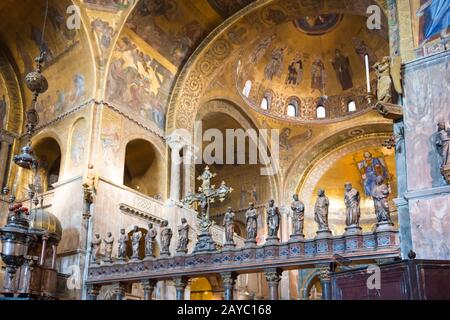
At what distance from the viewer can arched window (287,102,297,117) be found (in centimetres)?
2347

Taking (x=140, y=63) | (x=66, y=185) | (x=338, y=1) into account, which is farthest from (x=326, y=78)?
(x=66, y=185)

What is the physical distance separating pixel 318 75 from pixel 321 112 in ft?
5.61

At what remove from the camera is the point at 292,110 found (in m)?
23.6

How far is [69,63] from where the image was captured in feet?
55.6

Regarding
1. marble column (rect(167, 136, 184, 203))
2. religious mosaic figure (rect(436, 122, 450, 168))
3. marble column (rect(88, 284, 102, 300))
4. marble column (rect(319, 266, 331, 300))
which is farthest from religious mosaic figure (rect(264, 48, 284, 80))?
marble column (rect(319, 266, 331, 300))

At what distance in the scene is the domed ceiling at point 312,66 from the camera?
21.2 m

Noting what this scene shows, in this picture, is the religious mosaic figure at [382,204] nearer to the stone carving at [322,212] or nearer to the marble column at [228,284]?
the stone carving at [322,212]


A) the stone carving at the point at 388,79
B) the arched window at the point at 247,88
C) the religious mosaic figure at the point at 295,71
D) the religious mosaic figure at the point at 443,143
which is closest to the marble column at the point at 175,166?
the arched window at the point at 247,88

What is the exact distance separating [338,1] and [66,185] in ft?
33.1

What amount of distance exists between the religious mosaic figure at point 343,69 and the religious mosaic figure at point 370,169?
10.8 ft

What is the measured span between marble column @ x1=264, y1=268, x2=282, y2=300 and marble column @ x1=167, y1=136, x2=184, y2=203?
6304 mm

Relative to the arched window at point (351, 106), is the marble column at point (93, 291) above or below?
below

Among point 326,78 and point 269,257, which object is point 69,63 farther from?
point 326,78
